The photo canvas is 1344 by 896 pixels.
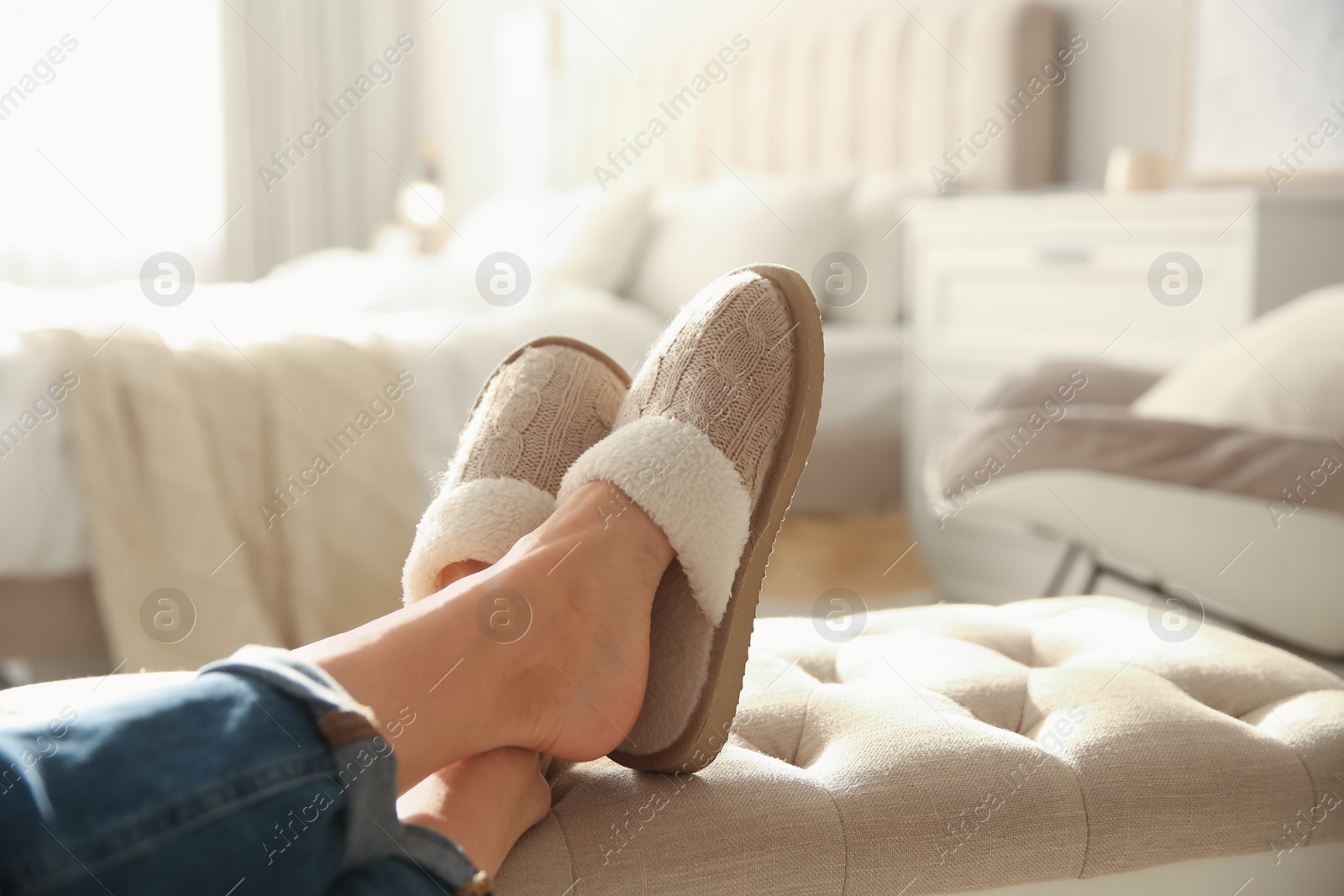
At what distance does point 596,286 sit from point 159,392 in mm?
1200

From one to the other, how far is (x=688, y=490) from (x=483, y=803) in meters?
0.24

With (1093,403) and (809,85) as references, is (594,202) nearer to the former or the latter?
(809,85)

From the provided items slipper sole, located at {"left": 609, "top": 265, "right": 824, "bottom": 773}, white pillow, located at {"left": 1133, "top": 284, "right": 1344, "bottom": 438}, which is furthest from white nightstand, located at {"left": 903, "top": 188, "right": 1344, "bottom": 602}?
slipper sole, located at {"left": 609, "top": 265, "right": 824, "bottom": 773}

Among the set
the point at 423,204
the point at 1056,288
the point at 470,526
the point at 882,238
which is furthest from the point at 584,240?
the point at 470,526

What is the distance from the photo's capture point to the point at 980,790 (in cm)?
68

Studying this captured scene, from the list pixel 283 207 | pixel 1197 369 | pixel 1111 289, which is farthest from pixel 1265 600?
pixel 283 207

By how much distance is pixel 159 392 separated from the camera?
1.76 m

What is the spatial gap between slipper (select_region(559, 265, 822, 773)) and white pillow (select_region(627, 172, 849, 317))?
63.4 inches

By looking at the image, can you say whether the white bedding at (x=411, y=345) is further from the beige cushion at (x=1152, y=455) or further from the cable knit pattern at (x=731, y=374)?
the cable knit pattern at (x=731, y=374)

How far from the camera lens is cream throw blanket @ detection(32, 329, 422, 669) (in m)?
1.72

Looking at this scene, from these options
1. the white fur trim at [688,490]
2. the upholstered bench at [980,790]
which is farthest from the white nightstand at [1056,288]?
the white fur trim at [688,490]

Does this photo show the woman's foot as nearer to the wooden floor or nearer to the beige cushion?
the beige cushion

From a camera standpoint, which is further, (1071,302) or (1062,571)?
(1071,302)

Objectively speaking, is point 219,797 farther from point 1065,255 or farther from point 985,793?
point 1065,255
